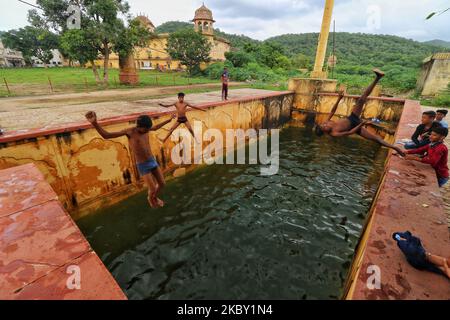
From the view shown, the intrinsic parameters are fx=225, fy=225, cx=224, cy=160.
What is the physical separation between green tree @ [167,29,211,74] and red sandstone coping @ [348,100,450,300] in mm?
32479

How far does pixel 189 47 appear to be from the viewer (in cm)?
3167

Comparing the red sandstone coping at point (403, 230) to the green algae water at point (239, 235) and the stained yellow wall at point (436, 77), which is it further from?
the stained yellow wall at point (436, 77)

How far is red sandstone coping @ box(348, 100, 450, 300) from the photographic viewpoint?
189 cm

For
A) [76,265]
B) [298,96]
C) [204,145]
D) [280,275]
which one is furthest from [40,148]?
[298,96]

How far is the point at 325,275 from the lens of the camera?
442 centimetres

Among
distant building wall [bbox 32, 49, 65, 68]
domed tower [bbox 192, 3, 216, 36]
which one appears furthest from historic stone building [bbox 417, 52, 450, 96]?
distant building wall [bbox 32, 49, 65, 68]

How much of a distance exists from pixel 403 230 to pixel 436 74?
22.8 metres

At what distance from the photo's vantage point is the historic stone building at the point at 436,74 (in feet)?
58.1

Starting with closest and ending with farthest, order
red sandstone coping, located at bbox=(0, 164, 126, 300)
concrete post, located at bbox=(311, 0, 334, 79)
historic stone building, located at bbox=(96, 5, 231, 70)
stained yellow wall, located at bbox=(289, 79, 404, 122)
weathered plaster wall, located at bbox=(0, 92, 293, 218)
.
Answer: red sandstone coping, located at bbox=(0, 164, 126, 300) < weathered plaster wall, located at bbox=(0, 92, 293, 218) < stained yellow wall, located at bbox=(289, 79, 404, 122) < concrete post, located at bbox=(311, 0, 334, 79) < historic stone building, located at bbox=(96, 5, 231, 70)

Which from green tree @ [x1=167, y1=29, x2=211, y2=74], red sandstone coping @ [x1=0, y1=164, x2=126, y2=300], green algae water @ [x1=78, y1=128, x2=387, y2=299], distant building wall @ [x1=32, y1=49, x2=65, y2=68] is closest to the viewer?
red sandstone coping @ [x1=0, y1=164, x2=126, y2=300]

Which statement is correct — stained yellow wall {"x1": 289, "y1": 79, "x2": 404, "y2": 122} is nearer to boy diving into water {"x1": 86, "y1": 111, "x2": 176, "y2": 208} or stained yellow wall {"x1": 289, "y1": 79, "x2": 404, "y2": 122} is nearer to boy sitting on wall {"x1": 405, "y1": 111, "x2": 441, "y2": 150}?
boy sitting on wall {"x1": 405, "y1": 111, "x2": 441, "y2": 150}

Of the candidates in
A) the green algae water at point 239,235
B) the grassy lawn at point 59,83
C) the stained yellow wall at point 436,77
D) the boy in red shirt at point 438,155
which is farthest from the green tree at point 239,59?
the boy in red shirt at point 438,155
